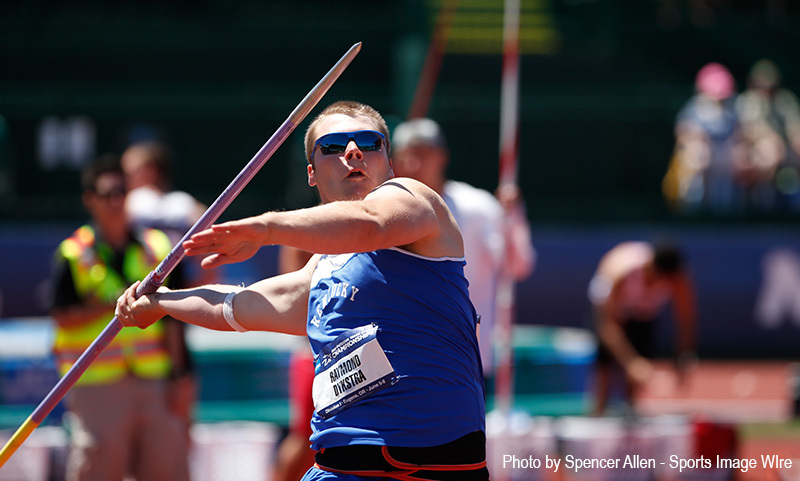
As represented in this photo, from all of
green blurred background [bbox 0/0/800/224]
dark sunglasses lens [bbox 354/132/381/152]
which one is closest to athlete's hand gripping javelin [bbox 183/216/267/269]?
dark sunglasses lens [bbox 354/132/381/152]

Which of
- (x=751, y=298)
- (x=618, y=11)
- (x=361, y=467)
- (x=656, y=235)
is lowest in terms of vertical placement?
(x=751, y=298)

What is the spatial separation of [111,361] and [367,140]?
3066 mm

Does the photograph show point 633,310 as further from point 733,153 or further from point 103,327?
point 733,153

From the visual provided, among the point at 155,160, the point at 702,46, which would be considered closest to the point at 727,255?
the point at 702,46

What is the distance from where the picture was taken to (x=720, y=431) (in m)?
7.58

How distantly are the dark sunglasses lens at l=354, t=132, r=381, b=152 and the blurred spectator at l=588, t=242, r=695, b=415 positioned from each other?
20.7 ft

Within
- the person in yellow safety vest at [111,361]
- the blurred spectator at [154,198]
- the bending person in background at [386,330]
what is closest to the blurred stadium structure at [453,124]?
the blurred spectator at [154,198]

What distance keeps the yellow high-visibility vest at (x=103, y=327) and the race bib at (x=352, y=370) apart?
2891 millimetres

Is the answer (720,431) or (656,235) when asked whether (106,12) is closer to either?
(656,235)

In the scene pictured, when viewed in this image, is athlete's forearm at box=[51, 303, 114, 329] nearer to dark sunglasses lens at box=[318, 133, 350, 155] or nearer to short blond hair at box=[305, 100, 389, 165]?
short blond hair at box=[305, 100, 389, 165]

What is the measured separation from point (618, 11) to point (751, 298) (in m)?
5.61

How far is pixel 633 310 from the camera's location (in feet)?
31.9

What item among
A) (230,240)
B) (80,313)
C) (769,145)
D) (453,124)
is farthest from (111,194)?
(769,145)

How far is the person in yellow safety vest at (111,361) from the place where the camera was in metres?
5.83
